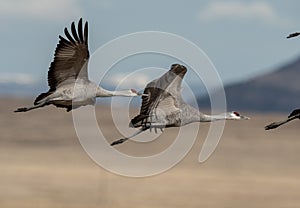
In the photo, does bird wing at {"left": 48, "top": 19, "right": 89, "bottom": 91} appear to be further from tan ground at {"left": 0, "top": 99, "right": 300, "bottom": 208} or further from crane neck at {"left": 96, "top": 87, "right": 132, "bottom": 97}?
tan ground at {"left": 0, "top": 99, "right": 300, "bottom": 208}

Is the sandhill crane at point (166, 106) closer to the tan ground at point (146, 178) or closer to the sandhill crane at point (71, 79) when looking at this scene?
the sandhill crane at point (71, 79)

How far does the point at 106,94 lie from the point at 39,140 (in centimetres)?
8450

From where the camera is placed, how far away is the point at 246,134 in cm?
11319

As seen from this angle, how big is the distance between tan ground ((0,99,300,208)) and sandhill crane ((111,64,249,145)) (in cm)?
3843

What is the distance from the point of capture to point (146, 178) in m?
81.1

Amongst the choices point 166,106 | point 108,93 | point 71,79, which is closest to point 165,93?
point 166,106

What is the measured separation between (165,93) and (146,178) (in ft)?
183

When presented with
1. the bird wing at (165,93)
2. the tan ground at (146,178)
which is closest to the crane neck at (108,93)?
the bird wing at (165,93)

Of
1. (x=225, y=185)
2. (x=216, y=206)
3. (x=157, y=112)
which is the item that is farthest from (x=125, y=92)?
(x=225, y=185)

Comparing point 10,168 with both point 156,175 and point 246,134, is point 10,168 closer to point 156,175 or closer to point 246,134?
Result: point 156,175

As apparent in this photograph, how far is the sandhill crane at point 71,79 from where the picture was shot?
978 inches

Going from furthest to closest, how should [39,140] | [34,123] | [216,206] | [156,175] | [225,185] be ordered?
[34,123] → [39,140] → [156,175] → [225,185] → [216,206]

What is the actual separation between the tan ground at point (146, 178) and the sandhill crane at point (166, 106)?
1513 inches

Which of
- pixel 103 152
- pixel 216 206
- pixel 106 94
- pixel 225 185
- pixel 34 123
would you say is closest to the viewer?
pixel 106 94
